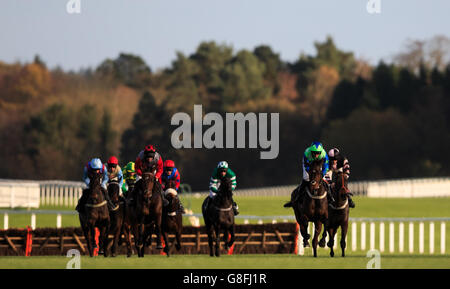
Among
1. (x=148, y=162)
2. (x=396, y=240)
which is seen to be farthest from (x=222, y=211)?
(x=396, y=240)

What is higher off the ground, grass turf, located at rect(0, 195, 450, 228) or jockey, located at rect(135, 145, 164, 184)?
jockey, located at rect(135, 145, 164, 184)

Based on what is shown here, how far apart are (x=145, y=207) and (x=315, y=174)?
3.15 m

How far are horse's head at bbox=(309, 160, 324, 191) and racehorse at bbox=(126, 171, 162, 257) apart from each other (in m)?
2.84

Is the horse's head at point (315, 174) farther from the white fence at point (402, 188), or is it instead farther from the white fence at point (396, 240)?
the white fence at point (402, 188)

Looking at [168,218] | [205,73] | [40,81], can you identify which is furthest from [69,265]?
[205,73]

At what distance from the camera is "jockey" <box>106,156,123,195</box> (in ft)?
73.1

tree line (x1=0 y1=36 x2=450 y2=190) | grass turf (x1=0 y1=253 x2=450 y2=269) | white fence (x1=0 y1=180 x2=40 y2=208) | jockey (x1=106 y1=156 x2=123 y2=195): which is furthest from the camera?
tree line (x1=0 y1=36 x2=450 y2=190)

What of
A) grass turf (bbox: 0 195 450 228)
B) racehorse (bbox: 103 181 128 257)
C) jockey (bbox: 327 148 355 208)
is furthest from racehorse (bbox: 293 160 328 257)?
grass turf (bbox: 0 195 450 228)

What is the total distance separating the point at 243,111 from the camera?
80.9 m

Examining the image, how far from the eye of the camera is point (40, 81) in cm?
8400

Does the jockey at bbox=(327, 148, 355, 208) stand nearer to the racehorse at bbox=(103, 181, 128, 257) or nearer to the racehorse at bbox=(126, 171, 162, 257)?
the racehorse at bbox=(126, 171, 162, 257)

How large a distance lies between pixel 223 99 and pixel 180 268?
A: 223ft

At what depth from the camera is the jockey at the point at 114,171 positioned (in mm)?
22281
